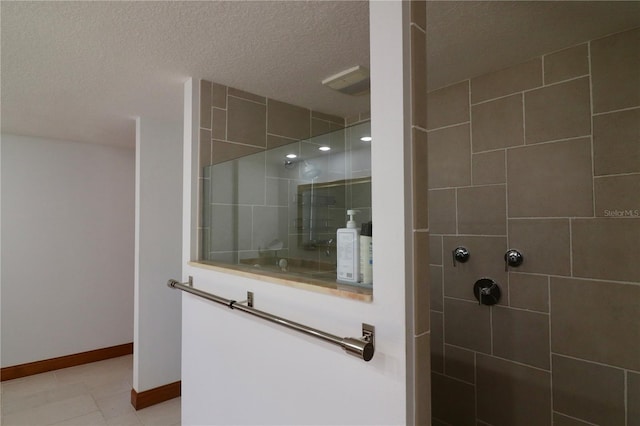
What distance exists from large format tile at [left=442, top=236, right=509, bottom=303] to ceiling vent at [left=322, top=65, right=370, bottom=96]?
3.04ft

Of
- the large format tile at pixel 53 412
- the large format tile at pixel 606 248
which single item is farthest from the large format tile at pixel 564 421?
the large format tile at pixel 53 412

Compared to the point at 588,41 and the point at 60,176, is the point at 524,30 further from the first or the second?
the point at 60,176

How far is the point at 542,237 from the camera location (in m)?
1.51

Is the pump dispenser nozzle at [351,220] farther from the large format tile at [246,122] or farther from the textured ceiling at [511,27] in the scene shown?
the large format tile at [246,122]

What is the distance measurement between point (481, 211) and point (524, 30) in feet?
2.61

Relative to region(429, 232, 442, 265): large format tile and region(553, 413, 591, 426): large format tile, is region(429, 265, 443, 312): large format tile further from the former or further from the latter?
region(553, 413, 591, 426): large format tile

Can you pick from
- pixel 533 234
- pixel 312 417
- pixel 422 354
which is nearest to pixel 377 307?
pixel 422 354

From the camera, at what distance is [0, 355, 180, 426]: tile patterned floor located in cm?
217

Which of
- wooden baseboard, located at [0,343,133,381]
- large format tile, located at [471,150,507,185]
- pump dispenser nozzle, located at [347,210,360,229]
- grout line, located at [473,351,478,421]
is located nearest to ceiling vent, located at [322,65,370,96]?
large format tile, located at [471,150,507,185]

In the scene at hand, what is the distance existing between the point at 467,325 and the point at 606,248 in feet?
2.27

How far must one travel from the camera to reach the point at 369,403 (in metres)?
0.89

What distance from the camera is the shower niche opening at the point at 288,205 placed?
1.17 metres

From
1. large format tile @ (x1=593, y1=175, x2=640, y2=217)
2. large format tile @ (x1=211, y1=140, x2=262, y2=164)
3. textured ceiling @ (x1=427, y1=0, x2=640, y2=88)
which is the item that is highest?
textured ceiling @ (x1=427, y1=0, x2=640, y2=88)

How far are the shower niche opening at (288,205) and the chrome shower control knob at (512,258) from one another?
2.93 feet
